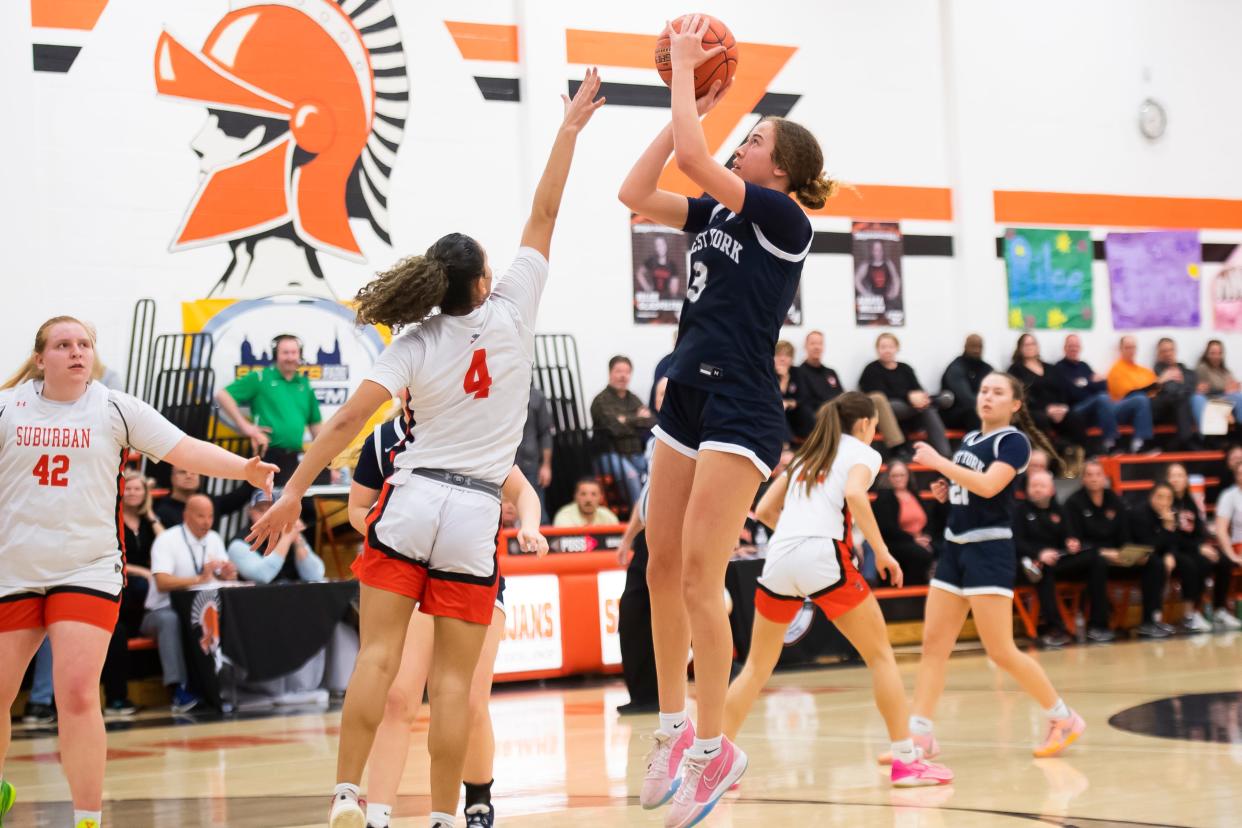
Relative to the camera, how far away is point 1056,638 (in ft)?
42.4

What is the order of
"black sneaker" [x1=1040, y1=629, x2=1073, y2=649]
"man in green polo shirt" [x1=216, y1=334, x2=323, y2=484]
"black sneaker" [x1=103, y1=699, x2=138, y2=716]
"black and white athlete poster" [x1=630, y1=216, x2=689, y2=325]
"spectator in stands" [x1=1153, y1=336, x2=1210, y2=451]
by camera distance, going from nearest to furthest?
"black sneaker" [x1=103, y1=699, x2=138, y2=716] < "man in green polo shirt" [x1=216, y1=334, x2=323, y2=484] < "black sneaker" [x1=1040, y1=629, x2=1073, y2=649] < "black and white athlete poster" [x1=630, y1=216, x2=689, y2=325] < "spectator in stands" [x1=1153, y1=336, x2=1210, y2=451]

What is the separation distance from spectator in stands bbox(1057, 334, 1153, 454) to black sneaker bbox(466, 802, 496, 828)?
12606 mm

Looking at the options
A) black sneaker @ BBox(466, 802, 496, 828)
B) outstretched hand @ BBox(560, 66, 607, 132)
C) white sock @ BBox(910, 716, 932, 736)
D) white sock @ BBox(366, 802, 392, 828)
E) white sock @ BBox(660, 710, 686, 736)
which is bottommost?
white sock @ BBox(910, 716, 932, 736)

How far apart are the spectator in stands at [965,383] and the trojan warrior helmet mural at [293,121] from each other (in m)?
6.53

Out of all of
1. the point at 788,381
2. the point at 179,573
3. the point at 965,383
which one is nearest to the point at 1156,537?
the point at 965,383

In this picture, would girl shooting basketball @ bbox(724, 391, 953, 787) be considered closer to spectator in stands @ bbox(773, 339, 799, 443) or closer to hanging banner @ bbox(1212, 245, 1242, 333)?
spectator in stands @ bbox(773, 339, 799, 443)

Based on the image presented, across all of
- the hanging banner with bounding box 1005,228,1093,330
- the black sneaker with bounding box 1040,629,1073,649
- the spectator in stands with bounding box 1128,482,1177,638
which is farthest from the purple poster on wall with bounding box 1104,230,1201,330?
the black sneaker with bounding box 1040,629,1073,649

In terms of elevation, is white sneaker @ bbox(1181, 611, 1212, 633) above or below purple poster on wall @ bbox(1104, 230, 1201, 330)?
below

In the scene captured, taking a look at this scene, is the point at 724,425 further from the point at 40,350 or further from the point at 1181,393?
the point at 1181,393

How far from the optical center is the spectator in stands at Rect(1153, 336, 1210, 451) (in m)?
16.3

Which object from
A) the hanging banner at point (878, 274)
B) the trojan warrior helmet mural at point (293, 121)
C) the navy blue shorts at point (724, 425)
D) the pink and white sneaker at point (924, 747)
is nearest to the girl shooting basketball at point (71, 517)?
the navy blue shorts at point (724, 425)

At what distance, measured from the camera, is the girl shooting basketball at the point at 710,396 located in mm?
4164

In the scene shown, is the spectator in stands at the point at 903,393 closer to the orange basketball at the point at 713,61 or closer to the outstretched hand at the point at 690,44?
the orange basketball at the point at 713,61

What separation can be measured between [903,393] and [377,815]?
11.9 meters
